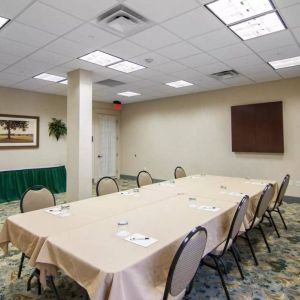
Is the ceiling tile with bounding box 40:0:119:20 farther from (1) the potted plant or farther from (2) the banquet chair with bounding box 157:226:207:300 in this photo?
(1) the potted plant

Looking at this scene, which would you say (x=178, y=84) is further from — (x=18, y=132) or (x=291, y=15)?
(x=18, y=132)

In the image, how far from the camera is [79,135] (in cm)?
477

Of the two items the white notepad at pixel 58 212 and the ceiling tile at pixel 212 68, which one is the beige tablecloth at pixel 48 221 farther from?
the ceiling tile at pixel 212 68

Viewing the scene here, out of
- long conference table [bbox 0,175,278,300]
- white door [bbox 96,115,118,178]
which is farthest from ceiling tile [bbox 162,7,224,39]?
white door [bbox 96,115,118,178]

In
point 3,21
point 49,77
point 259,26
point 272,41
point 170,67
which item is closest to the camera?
point 3,21

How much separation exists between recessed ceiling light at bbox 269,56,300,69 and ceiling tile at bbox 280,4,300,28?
1456 mm

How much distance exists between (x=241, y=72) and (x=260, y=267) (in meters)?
3.83

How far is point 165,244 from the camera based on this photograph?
178 cm

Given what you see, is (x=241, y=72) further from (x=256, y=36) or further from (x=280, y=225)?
(x=280, y=225)

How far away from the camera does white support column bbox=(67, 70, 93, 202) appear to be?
15.7 feet

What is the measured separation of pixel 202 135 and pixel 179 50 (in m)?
3.67

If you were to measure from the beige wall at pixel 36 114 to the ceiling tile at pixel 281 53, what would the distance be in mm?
5661

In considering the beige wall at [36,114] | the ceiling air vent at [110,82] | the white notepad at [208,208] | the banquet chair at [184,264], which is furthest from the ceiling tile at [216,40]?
the beige wall at [36,114]

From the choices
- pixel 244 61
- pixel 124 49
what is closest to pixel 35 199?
pixel 124 49
